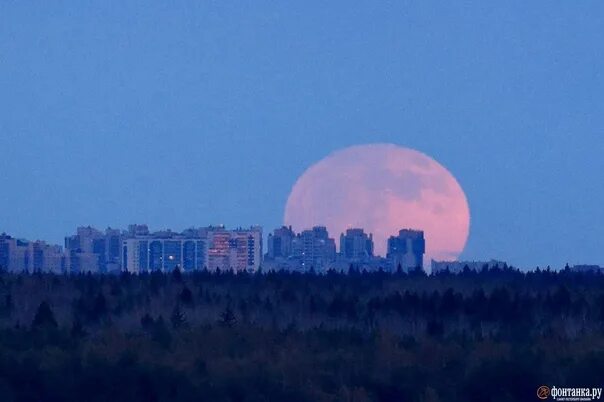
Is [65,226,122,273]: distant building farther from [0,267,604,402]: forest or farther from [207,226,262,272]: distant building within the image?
[0,267,604,402]: forest

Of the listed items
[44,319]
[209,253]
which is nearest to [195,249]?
[209,253]

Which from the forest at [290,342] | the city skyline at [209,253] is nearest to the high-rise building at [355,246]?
the city skyline at [209,253]

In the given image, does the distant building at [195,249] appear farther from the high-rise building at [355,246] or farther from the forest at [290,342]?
the forest at [290,342]

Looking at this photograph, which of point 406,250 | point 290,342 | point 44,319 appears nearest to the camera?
point 290,342

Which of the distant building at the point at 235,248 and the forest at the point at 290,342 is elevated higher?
the distant building at the point at 235,248

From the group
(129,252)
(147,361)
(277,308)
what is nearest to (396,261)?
(129,252)

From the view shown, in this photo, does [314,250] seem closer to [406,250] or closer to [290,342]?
[406,250]

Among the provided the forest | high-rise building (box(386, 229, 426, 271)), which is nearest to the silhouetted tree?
the forest
